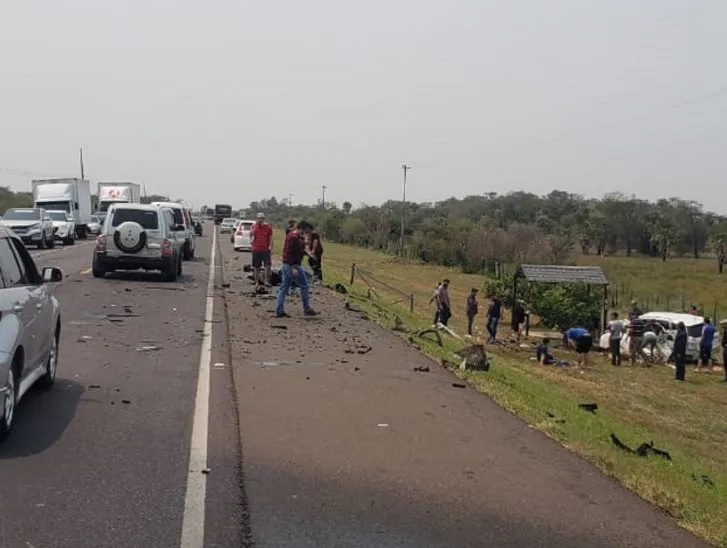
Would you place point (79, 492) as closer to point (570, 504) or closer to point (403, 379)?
point (570, 504)

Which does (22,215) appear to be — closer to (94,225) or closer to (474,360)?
(94,225)

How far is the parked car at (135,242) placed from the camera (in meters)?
21.9

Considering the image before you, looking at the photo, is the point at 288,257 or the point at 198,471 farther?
the point at 288,257

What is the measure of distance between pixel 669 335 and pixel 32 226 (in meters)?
25.9

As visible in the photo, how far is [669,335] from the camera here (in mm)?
29906

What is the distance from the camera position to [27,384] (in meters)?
7.45

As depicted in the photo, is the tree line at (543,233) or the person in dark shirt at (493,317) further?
the tree line at (543,233)

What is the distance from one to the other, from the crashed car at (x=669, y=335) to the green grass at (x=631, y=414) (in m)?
1.06

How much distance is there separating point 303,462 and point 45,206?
144 feet

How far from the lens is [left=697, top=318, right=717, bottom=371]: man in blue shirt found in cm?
2786

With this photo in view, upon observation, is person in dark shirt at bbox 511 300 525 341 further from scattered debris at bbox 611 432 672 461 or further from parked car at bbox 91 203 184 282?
scattered debris at bbox 611 432 672 461

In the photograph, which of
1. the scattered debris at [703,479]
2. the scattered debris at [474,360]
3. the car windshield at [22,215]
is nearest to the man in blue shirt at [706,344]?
the scattered debris at [474,360]

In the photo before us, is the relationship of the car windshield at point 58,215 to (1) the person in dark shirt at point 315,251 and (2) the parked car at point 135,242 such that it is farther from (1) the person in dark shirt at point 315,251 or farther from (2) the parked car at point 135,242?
(2) the parked car at point 135,242

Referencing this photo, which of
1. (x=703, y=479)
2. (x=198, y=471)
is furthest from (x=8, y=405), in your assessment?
(x=703, y=479)
